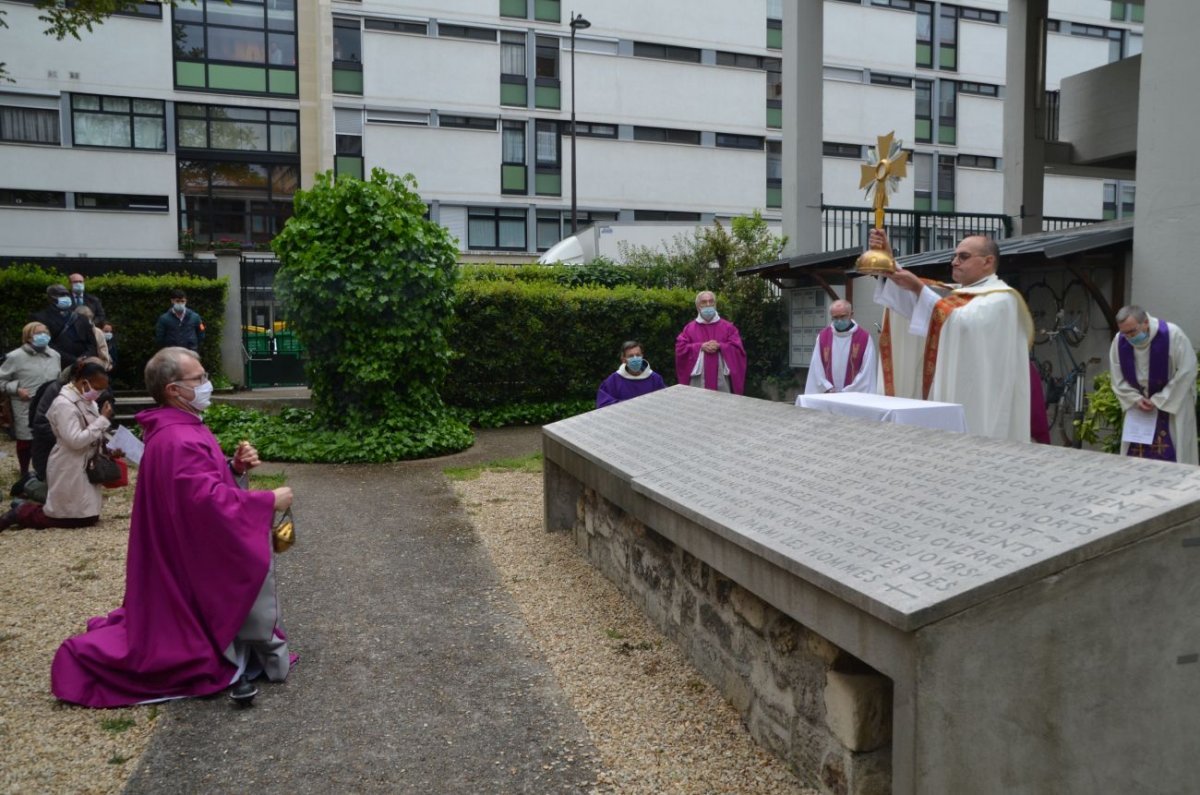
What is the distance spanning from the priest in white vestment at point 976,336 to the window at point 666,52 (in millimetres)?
28772

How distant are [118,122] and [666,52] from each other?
17.5m

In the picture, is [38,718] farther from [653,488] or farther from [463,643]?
[653,488]

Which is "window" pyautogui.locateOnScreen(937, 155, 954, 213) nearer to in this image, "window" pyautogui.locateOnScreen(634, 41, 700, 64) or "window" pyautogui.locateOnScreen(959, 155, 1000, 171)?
"window" pyautogui.locateOnScreen(959, 155, 1000, 171)

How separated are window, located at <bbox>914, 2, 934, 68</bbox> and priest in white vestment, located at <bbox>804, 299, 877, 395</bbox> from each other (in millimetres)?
28422

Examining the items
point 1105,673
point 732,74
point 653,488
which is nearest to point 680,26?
point 732,74

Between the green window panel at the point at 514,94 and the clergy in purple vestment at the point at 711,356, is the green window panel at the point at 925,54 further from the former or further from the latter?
the clergy in purple vestment at the point at 711,356

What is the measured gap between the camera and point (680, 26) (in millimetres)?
32844

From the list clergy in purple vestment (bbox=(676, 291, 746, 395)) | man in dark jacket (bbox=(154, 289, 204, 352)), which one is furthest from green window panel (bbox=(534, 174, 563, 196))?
clergy in purple vestment (bbox=(676, 291, 746, 395))

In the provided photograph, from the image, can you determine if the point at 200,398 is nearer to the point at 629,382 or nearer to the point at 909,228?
the point at 629,382

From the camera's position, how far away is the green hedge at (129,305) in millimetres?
15445

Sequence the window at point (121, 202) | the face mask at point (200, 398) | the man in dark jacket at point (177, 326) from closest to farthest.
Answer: the face mask at point (200, 398) < the man in dark jacket at point (177, 326) < the window at point (121, 202)

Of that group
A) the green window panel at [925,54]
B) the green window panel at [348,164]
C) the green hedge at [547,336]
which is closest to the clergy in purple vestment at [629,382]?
the green hedge at [547,336]

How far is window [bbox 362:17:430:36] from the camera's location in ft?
98.3

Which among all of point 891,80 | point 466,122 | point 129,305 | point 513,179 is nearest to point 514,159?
point 513,179
